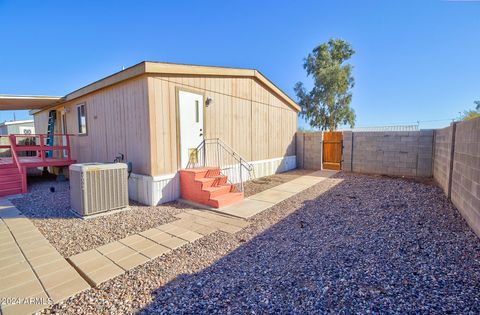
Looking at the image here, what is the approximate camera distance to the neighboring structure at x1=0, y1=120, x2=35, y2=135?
16.5 m

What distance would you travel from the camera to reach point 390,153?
8406 millimetres

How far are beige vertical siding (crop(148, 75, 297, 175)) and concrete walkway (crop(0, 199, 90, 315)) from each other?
90.3 inches

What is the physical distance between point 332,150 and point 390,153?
89.6 inches

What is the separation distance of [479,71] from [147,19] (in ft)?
46.2

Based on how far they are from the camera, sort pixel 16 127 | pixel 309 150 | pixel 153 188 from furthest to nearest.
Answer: pixel 16 127, pixel 309 150, pixel 153 188

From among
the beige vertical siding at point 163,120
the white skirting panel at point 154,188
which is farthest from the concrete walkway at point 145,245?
the beige vertical siding at point 163,120

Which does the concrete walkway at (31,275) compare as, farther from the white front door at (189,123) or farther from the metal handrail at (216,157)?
the metal handrail at (216,157)

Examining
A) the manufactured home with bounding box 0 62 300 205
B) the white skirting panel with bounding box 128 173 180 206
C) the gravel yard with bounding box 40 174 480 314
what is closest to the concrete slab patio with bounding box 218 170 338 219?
the gravel yard with bounding box 40 174 480 314

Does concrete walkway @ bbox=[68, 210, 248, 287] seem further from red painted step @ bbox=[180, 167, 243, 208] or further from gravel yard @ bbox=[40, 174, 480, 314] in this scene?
red painted step @ bbox=[180, 167, 243, 208]

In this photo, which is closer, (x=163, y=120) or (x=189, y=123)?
(x=163, y=120)

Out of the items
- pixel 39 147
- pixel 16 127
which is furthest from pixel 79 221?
pixel 16 127

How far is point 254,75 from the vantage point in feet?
25.4

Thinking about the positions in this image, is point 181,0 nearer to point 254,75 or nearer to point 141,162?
point 254,75

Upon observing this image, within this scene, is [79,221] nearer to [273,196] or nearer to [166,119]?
[166,119]
